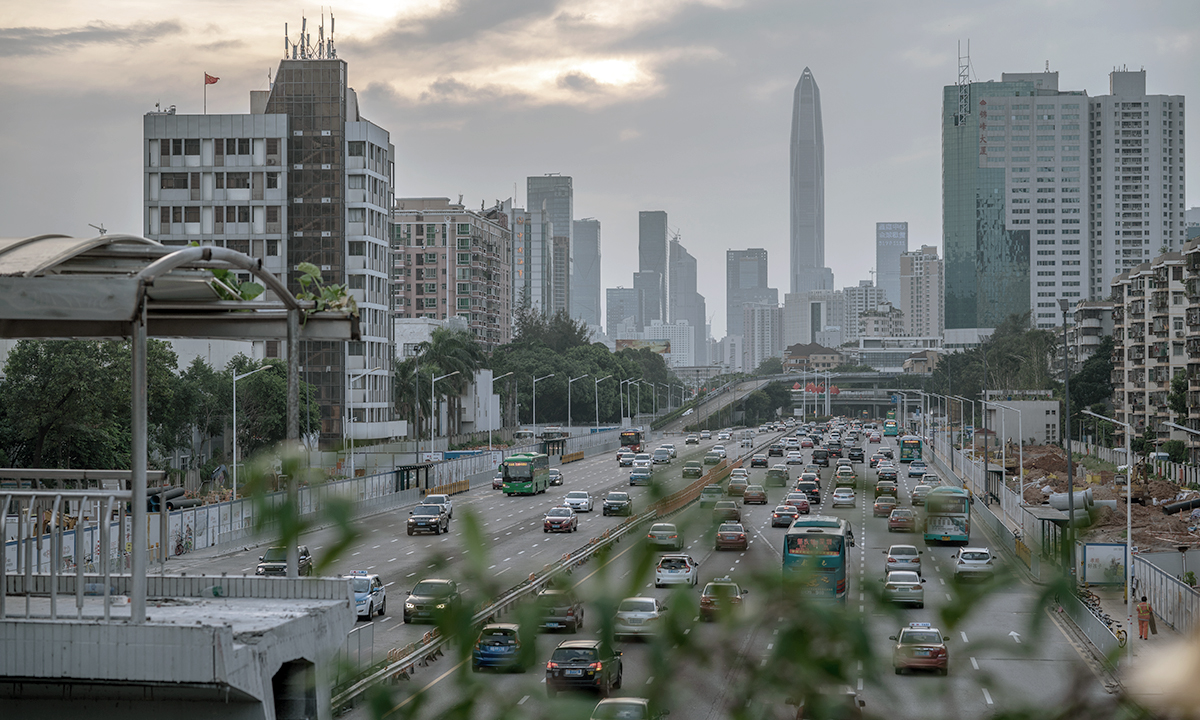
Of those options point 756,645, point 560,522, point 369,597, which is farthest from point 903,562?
point 560,522

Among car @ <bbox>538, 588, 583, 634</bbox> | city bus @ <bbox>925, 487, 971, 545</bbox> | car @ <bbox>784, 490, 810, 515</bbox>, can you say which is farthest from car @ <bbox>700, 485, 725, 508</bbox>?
car @ <bbox>784, 490, 810, 515</bbox>

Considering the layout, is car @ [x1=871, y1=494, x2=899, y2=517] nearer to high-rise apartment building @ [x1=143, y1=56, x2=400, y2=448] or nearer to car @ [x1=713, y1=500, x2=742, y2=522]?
car @ [x1=713, y1=500, x2=742, y2=522]

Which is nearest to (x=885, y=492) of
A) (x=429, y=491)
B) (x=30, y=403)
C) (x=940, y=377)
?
(x=30, y=403)

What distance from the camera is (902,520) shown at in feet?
15.1

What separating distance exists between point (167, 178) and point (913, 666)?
83808mm

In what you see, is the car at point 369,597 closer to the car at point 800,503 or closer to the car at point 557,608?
the car at point 800,503

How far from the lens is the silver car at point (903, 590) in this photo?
9.27 ft

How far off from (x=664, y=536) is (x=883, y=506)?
76.7 inches

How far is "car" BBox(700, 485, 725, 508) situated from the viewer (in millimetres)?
2755

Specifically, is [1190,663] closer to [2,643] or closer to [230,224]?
[2,643]

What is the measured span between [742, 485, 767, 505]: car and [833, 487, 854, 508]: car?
28 centimetres

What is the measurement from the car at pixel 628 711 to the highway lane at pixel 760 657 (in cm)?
3

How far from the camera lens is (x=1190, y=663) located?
2494mm

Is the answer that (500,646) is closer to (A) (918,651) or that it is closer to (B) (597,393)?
(A) (918,651)
